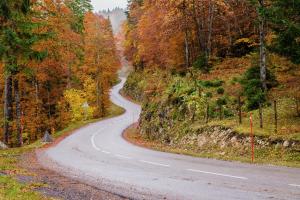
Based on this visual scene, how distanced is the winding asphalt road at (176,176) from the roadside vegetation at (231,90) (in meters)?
2.47

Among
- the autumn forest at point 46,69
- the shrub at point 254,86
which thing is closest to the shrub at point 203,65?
the autumn forest at point 46,69

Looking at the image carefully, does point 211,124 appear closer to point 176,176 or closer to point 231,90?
point 231,90

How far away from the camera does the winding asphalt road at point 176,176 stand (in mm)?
10844

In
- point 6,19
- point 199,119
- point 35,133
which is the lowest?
point 35,133

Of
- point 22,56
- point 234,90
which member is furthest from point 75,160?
point 234,90

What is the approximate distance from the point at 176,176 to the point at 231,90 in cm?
1488

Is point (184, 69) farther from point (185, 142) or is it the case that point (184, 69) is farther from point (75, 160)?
point (75, 160)

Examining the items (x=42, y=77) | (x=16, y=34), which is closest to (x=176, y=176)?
(x=16, y=34)

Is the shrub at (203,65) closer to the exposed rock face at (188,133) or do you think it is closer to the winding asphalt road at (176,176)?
the exposed rock face at (188,133)

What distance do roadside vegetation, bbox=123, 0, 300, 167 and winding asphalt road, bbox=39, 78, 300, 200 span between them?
2469 mm

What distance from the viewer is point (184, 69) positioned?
41562 mm

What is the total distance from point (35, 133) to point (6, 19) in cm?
2557

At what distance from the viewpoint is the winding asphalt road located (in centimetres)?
1084

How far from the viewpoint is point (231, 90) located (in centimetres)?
2758
